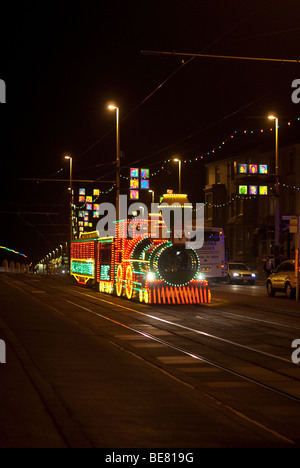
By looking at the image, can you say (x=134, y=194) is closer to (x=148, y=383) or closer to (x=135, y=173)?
(x=135, y=173)

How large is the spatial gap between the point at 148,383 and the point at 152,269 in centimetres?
1676

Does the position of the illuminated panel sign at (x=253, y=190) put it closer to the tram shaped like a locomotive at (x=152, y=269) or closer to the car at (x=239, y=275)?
the car at (x=239, y=275)

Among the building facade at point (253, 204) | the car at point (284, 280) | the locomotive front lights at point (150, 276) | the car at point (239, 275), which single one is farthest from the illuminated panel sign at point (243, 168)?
the locomotive front lights at point (150, 276)

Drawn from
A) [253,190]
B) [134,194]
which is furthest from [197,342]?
[253,190]

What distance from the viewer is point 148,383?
10.8 m

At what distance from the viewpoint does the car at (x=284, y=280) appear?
Answer: 30891mm

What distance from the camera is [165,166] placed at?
81000 mm

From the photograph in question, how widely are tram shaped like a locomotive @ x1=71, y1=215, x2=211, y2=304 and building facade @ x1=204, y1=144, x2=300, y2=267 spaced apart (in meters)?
21.8

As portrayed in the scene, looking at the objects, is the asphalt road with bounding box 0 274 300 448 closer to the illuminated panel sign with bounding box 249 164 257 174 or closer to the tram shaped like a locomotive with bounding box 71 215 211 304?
the tram shaped like a locomotive with bounding box 71 215 211 304

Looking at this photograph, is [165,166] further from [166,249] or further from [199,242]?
[166,249]

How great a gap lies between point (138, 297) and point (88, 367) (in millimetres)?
18121

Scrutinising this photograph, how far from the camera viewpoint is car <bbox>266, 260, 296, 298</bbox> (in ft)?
101

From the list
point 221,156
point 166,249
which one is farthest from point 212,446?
point 221,156

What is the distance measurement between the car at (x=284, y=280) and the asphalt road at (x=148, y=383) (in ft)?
29.7
